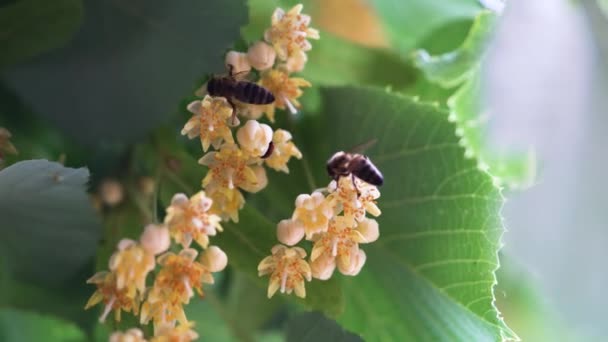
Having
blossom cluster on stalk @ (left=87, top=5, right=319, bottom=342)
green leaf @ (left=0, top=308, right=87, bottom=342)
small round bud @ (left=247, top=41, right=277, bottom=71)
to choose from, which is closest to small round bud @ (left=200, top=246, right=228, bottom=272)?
blossom cluster on stalk @ (left=87, top=5, right=319, bottom=342)

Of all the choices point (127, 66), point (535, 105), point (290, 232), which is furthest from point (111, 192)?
point (535, 105)

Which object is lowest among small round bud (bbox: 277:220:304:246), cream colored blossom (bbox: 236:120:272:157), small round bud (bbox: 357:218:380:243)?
small round bud (bbox: 277:220:304:246)

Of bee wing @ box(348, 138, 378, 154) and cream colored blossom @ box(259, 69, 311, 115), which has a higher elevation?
bee wing @ box(348, 138, 378, 154)

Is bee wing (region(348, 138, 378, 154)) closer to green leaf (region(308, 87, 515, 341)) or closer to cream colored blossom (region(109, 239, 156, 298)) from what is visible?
green leaf (region(308, 87, 515, 341))

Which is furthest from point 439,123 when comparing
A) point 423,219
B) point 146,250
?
point 146,250

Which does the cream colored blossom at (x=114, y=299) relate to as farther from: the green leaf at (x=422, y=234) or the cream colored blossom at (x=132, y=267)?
the green leaf at (x=422, y=234)

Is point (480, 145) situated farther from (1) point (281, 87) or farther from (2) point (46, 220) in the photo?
(2) point (46, 220)

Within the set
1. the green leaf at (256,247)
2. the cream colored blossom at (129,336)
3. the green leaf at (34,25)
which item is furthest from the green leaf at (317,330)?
the green leaf at (34,25)
